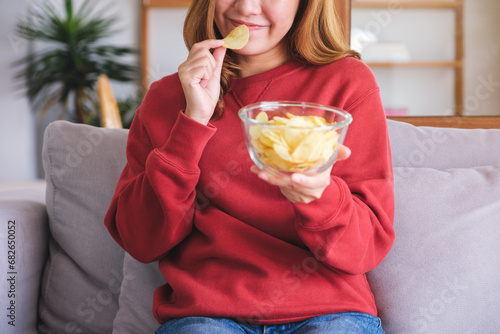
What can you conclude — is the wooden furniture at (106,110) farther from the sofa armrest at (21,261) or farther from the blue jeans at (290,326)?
the blue jeans at (290,326)

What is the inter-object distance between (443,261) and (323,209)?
16.4 inches

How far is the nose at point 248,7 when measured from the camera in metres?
1.02

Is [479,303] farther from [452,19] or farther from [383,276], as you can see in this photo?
[452,19]

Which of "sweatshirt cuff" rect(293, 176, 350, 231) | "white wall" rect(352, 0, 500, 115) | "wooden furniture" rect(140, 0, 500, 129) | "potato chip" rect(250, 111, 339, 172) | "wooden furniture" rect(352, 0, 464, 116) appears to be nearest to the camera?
"potato chip" rect(250, 111, 339, 172)

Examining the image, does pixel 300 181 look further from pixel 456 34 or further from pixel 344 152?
pixel 456 34

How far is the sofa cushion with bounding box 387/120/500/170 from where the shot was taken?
1325 mm

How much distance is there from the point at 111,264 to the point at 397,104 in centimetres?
157

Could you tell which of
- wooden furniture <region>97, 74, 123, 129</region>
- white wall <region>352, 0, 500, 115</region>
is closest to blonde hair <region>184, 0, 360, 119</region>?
white wall <region>352, 0, 500, 115</region>

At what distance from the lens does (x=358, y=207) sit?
0.92 meters

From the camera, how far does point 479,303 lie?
1.07 m

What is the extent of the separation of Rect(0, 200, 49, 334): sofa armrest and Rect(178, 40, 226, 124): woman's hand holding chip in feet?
1.89

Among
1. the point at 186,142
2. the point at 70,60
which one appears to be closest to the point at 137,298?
the point at 186,142

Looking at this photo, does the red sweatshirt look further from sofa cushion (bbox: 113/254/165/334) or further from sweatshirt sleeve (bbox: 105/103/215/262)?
sofa cushion (bbox: 113/254/165/334)

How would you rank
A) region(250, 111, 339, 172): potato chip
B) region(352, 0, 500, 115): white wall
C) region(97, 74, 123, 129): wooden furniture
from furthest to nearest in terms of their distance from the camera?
1. region(97, 74, 123, 129): wooden furniture
2. region(352, 0, 500, 115): white wall
3. region(250, 111, 339, 172): potato chip
